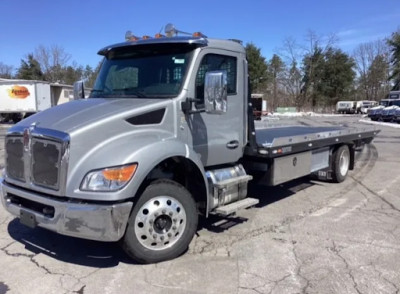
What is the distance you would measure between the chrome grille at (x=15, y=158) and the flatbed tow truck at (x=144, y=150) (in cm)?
1

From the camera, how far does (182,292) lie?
3.75 metres

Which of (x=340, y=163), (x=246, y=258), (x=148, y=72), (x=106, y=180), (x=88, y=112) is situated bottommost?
→ (x=246, y=258)

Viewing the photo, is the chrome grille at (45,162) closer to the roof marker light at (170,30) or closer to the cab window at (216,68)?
the cab window at (216,68)

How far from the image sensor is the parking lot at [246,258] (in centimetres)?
388

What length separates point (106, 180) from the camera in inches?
153

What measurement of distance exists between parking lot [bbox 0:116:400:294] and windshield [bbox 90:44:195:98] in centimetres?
193

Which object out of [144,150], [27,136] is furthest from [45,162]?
[144,150]

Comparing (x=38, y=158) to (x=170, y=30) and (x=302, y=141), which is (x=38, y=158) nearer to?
(x=170, y=30)

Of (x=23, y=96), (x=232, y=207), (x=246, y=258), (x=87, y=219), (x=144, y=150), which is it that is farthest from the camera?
(x=23, y=96)

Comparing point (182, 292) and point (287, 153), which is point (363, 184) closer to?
point (287, 153)

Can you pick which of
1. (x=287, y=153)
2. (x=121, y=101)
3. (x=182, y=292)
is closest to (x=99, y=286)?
(x=182, y=292)

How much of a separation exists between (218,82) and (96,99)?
163cm

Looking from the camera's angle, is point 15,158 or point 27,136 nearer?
point 27,136

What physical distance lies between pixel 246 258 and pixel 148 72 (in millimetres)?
2547
